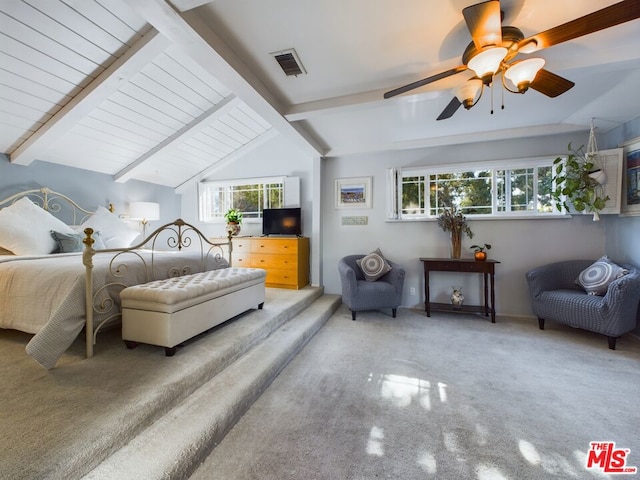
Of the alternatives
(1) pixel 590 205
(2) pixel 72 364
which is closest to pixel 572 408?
(1) pixel 590 205

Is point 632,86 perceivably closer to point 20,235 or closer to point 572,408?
point 572,408

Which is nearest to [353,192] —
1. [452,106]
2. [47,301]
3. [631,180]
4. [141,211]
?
[452,106]

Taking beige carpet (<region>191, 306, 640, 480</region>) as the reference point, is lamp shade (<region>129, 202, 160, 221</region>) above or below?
above

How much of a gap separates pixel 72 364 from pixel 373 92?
319cm

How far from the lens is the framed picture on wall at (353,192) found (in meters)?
4.28

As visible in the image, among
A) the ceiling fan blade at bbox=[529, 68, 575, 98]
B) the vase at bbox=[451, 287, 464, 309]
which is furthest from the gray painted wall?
the ceiling fan blade at bbox=[529, 68, 575, 98]

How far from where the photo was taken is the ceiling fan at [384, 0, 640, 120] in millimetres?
1314

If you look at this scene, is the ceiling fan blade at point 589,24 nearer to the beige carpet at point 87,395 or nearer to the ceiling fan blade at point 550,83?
the ceiling fan blade at point 550,83

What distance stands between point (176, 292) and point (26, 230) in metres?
2.23

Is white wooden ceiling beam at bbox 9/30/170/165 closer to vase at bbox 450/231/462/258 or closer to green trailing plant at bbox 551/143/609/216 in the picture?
vase at bbox 450/231/462/258

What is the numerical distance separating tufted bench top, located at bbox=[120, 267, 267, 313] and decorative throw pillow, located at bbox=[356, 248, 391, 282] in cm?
192

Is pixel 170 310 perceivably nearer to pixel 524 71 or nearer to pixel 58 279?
pixel 58 279

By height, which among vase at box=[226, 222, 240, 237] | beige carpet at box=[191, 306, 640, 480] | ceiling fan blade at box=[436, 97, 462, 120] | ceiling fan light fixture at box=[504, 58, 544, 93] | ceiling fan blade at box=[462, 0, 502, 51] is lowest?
beige carpet at box=[191, 306, 640, 480]

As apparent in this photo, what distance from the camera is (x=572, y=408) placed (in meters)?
1.73
